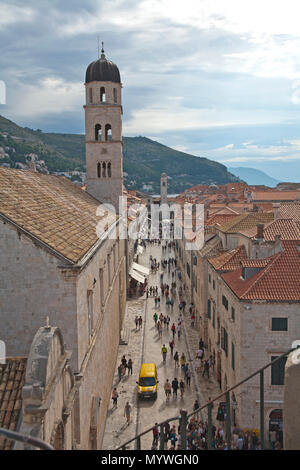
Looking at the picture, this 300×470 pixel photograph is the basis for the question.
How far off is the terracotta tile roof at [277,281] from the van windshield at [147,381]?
6.83 metres

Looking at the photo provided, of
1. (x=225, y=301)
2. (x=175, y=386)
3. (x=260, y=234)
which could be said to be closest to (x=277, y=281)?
(x=225, y=301)

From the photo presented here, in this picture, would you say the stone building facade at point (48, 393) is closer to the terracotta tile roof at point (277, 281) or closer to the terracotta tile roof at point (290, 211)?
the terracotta tile roof at point (277, 281)

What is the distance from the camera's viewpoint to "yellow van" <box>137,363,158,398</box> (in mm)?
25141

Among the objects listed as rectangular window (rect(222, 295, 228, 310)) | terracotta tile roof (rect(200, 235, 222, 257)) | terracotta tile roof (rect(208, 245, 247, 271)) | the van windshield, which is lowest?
the van windshield

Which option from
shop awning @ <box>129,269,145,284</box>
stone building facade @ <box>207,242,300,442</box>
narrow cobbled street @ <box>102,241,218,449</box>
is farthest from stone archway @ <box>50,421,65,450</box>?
shop awning @ <box>129,269,145,284</box>

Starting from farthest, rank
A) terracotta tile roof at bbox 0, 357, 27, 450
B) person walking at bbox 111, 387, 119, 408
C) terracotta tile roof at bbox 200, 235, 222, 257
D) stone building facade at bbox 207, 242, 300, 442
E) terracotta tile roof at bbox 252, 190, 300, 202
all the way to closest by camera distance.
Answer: terracotta tile roof at bbox 252, 190, 300, 202 < terracotta tile roof at bbox 200, 235, 222, 257 < person walking at bbox 111, 387, 119, 408 < stone building facade at bbox 207, 242, 300, 442 < terracotta tile roof at bbox 0, 357, 27, 450

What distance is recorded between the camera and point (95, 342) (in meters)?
18.2

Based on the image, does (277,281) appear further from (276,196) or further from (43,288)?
(276,196)

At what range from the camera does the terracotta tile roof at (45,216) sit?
47.9ft

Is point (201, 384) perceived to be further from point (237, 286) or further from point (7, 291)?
point (7, 291)

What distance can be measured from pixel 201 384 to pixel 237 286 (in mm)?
7476

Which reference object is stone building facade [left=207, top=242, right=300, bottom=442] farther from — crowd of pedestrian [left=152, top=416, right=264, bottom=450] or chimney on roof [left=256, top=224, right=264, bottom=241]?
chimney on roof [left=256, top=224, right=264, bottom=241]

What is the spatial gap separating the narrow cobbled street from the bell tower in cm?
1051

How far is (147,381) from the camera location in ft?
84.3
